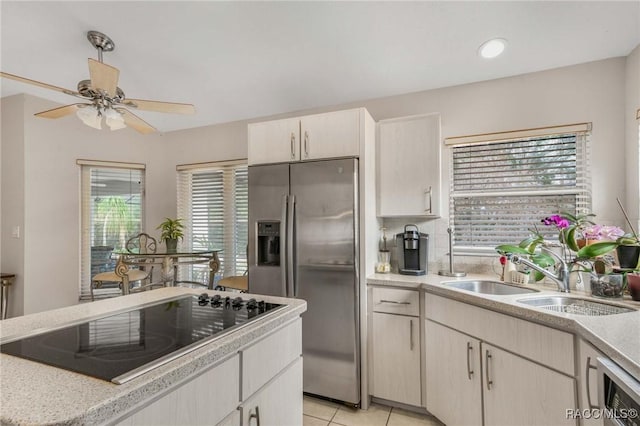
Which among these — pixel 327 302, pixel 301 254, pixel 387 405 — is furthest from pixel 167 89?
pixel 387 405

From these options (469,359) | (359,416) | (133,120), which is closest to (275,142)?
(133,120)

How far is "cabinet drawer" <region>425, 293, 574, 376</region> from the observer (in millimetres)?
1344

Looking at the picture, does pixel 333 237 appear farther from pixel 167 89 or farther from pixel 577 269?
pixel 167 89

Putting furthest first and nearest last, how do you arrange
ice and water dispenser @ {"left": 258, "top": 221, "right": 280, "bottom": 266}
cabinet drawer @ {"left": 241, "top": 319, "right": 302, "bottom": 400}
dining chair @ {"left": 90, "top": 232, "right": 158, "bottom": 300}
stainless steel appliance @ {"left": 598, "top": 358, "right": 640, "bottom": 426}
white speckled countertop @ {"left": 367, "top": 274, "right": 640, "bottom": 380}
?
dining chair @ {"left": 90, "top": 232, "right": 158, "bottom": 300} → ice and water dispenser @ {"left": 258, "top": 221, "right": 280, "bottom": 266} → cabinet drawer @ {"left": 241, "top": 319, "right": 302, "bottom": 400} → white speckled countertop @ {"left": 367, "top": 274, "right": 640, "bottom": 380} → stainless steel appliance @ {"left": 598, "top": 358, "right": 640, "bottom": 426}

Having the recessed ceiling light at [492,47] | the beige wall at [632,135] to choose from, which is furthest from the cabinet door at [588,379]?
the recessed ceiling light at [492,47]

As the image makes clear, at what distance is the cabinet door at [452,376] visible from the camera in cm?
176

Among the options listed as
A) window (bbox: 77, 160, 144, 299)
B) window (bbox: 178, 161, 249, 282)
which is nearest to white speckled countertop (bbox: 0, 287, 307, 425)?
window (bbox: 178, 161, 249, 282)

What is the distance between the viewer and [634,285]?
1569mm

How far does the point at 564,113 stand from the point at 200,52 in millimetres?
2750

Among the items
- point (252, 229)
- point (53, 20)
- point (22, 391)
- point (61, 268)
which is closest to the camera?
point (22, 391)

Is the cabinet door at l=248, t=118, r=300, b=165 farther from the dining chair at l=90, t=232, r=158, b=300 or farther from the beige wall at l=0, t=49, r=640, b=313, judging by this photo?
the dining chair at l=90, t=232, r=158, b=300

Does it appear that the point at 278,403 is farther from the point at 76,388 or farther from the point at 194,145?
the point at 194,145

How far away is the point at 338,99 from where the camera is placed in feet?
9.66

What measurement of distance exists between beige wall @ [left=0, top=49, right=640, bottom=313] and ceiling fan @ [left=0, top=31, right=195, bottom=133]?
135cm
